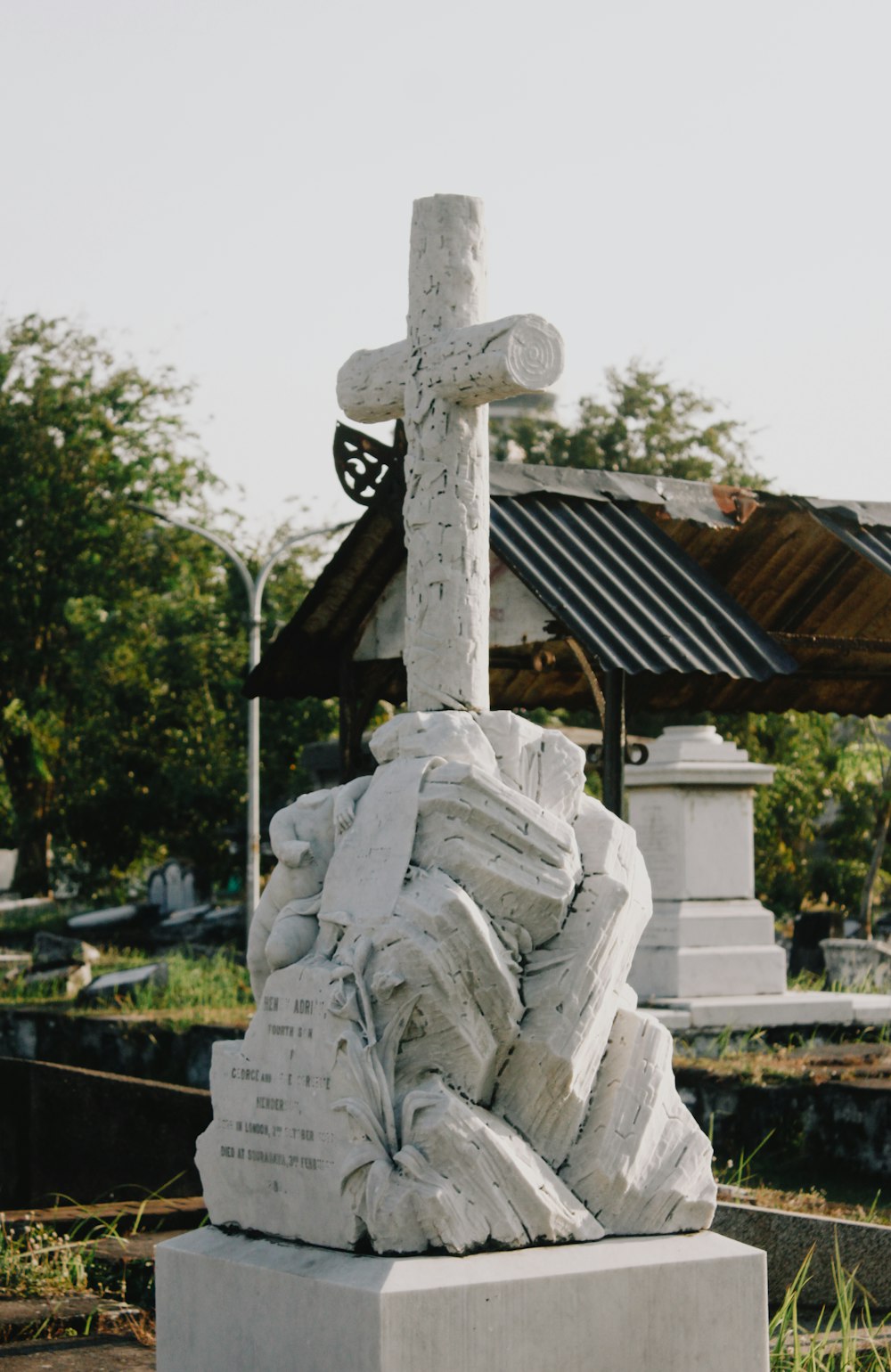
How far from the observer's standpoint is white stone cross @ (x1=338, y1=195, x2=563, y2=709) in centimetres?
574

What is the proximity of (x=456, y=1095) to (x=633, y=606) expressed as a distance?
596 centimetres

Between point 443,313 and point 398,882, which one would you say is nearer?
point 398,882

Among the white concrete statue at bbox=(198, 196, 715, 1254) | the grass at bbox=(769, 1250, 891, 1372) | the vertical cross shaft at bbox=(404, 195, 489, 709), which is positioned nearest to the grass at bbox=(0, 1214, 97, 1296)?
the white concrete statue at bbox=(198, 196, 715, 1254)

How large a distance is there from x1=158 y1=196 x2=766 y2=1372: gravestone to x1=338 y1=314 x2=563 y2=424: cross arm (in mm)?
11

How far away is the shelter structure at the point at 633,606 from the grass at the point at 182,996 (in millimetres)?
3951

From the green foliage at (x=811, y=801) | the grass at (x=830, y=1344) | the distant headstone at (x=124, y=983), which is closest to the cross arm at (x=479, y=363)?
the grass at (x=830, y=1344)

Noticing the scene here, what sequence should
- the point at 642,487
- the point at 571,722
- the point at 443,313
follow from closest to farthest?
the point at 443,313 → the point at 642,487 → the point at 571,722

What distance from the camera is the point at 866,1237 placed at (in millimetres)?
7117

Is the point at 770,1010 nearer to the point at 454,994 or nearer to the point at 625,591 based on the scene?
the point at 625,591

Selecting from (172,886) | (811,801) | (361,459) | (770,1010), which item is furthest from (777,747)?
(361,459)

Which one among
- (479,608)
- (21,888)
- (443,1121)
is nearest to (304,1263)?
(443,1121)

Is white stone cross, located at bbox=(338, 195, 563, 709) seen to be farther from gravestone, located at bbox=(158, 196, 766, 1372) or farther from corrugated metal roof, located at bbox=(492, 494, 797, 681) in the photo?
corrugated metal roof, located at bbox=(492, 494, 797, 681)

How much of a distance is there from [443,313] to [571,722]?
1086 inches

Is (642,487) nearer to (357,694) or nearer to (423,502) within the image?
(357,694)
